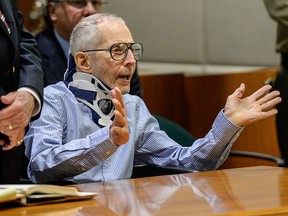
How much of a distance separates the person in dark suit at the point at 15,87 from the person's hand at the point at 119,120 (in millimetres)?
258

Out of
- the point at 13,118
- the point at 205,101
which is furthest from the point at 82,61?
the point at 205,101

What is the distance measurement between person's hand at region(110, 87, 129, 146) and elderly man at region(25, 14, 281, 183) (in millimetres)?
132

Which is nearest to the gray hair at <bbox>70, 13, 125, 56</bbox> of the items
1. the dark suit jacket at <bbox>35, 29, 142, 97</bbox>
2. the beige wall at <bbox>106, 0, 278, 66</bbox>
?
the dark suit jacket at <bbox>35, 29, 142, 97</bbox>

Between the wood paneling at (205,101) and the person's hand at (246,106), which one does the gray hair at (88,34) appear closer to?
the person's hand at (246,106)

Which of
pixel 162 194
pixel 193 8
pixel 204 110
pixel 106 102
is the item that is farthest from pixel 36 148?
pixel 193 8

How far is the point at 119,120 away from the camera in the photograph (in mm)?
2312

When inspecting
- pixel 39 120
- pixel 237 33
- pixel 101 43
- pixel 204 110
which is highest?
pixel 101 43

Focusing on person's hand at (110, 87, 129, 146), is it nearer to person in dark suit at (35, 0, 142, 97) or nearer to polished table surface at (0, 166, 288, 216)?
polished table surface at (0, 166, 288, 216)

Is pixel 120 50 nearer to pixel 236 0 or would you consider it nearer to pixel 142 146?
pixel 142 146

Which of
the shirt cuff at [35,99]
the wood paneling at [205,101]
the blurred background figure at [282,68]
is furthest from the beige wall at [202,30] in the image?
the shirt cuff at [35,99]

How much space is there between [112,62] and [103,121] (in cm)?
21

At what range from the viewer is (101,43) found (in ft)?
9.37

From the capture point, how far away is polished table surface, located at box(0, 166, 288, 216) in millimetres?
1930

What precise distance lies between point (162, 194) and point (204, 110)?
2.73 m
